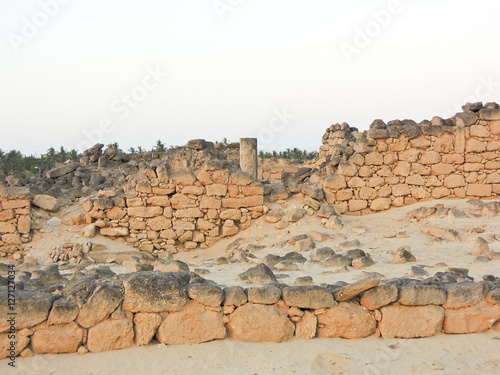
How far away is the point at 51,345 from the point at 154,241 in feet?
18.0

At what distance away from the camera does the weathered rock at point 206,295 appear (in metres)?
4.10

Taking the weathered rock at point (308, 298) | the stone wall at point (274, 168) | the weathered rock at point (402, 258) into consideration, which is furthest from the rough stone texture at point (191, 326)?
the stone wall at point (274, 168)

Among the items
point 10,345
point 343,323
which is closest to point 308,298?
point 343,323

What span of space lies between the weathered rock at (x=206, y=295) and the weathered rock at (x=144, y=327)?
1.22 feet

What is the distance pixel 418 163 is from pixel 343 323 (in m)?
7.45

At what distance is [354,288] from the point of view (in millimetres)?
4195

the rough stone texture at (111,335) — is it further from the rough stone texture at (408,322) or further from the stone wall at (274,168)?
the stone wall at (274,168)

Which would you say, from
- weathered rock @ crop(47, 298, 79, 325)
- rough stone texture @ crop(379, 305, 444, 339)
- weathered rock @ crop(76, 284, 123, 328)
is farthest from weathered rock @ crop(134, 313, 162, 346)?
rough stone texture @ crop(379, 305, 444, 339)

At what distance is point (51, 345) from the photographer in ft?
12.2

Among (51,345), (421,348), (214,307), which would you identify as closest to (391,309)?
(421,348)

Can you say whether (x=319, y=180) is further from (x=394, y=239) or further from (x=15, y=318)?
(x=15, y=318)

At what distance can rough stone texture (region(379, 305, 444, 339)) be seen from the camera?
4277 mm

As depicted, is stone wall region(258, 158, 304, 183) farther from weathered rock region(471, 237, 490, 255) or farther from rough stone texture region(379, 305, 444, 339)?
rough stone texture region(379, 305, 444, 339)

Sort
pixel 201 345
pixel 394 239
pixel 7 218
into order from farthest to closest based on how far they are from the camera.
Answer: pixel 7 218, pixel 394 239, pixel 201 345
